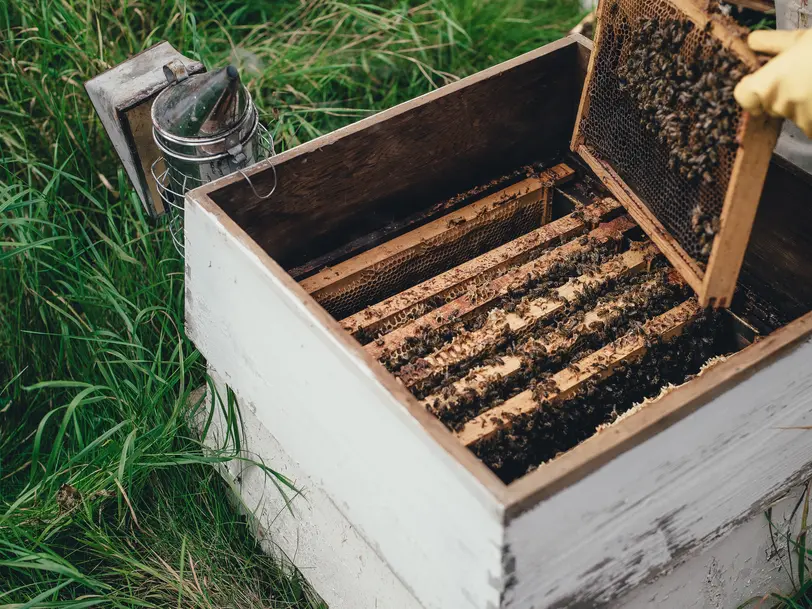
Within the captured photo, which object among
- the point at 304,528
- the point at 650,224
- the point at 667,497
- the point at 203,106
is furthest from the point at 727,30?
the point at 304,528

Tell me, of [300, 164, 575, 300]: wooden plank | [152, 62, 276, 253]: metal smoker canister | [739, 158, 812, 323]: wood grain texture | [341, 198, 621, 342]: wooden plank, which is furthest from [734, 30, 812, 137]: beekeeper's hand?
[152, 62, 276, 253]: metal smoker canister

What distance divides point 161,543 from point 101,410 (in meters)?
0.51

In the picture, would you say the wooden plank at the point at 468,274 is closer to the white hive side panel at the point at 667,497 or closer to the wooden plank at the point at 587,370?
the wooden plank at the point at 587,370

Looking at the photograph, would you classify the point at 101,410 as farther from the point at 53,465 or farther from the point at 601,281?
the point at 601,281

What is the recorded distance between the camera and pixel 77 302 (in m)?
2.99

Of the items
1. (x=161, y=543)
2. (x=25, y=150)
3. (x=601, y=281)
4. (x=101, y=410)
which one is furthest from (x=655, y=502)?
(x=25, y=150)

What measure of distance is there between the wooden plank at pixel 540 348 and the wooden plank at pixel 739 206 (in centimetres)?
35

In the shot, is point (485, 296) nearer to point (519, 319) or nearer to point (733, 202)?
point (519, 319)

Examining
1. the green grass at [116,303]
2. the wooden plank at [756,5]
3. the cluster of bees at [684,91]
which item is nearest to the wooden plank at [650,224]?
the cluster of bees at [684,91]

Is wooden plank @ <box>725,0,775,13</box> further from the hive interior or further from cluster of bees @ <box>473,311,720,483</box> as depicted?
cluster of bees @ <box>473,311,720,483</box>

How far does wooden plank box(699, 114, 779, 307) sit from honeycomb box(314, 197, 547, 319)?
2.86ft

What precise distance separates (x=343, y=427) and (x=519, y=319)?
0.61 meters

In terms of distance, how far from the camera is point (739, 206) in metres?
1.85

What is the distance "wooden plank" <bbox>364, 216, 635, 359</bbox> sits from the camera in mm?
2250
